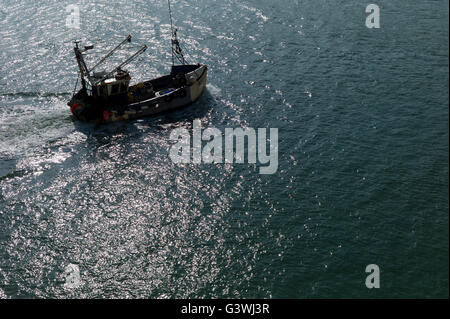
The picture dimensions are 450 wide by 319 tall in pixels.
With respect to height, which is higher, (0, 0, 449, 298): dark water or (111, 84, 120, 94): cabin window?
(111, 84, 120, 94): cabin window

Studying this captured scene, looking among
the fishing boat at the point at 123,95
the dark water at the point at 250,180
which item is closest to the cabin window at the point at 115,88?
the fishing boat at the point at 123,95

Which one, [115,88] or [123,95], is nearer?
[115,88]

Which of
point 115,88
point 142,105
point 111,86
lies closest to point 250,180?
point 142,105

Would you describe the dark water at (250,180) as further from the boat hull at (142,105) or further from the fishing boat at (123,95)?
the fishing boat at (123,95)

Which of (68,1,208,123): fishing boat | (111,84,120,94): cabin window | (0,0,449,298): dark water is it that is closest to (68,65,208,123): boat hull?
(68,1,208,123): fishing boat

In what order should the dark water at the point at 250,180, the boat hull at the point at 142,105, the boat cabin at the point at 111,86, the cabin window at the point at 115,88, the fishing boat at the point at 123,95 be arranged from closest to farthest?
the dark water at the point at 250,180, the boat hull at the point at 142,105, the fishing boat at the point at 123,95, the boat cabin at the point at 111,86, the cabin window at the point at 115,88

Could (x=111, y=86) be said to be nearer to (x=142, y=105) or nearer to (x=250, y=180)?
(x=142, y=105)

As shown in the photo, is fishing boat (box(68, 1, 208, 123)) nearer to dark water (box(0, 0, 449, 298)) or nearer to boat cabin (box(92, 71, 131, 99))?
boat cabin (box(92, 71, 131, 99))
